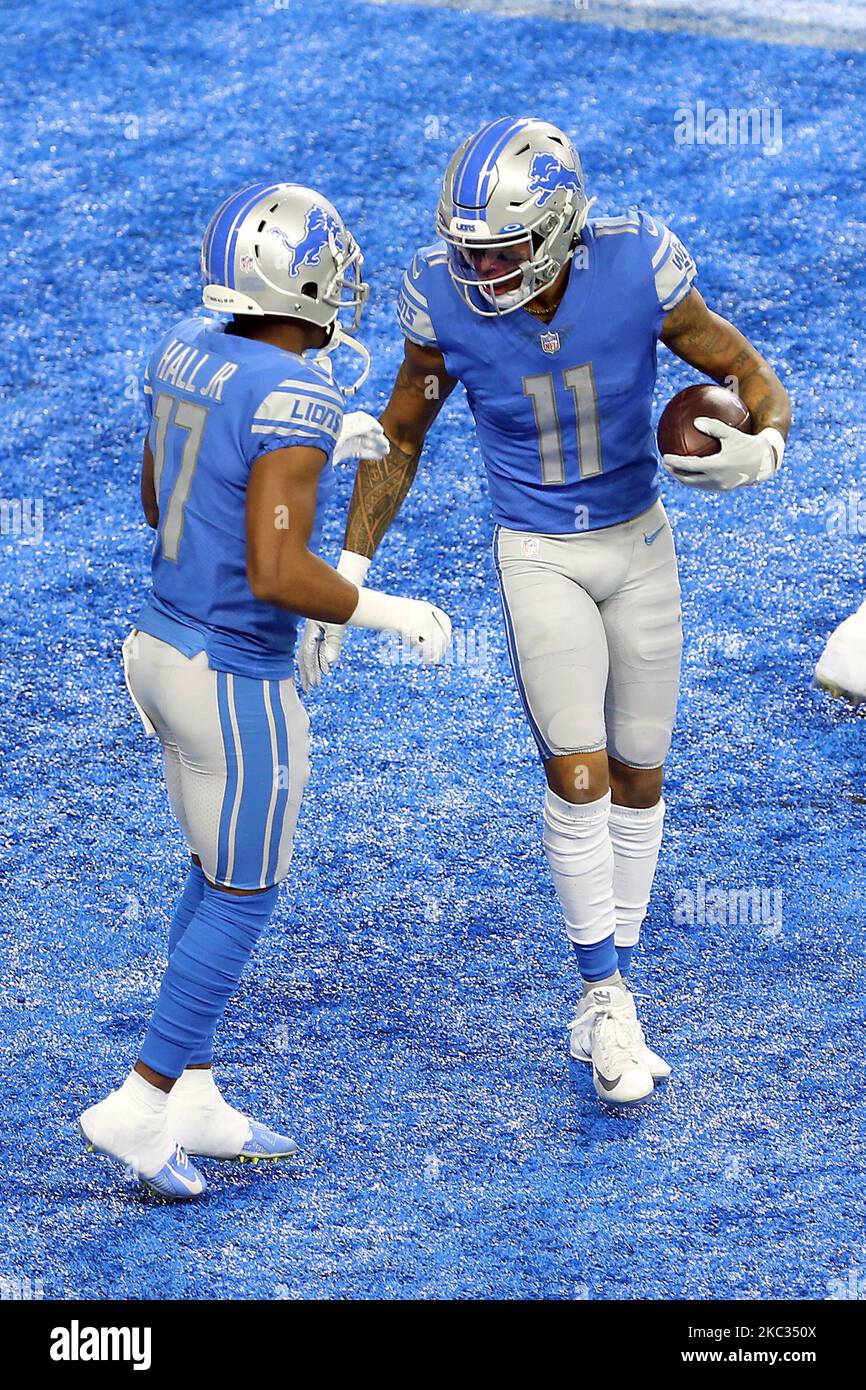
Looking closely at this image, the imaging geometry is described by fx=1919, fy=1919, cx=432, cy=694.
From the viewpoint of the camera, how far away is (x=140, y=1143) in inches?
143

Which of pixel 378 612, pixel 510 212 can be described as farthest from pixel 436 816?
pixel 510 212

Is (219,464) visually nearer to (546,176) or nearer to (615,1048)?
(546,176)

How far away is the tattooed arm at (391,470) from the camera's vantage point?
401 cm

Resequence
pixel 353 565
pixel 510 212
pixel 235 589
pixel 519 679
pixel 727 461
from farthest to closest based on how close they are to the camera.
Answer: pixel 353 565 → pixel 519 679 → pixel 727 461 → pixel 510 212 → pixel 235 589

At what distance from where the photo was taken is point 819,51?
845 cm

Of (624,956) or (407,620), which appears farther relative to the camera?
(624,956)

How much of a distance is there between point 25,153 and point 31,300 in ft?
3.81

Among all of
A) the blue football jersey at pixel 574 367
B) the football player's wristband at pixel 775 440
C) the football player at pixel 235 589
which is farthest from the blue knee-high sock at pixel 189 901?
the football player's wristband at pixel 775 440

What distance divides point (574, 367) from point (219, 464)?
0.81 m

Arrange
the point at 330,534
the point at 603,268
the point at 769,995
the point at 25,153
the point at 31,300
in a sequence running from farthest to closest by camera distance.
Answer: the point at 25,153 → the point at 31,300 → the point at 330,534 → the point at 769,995 → the point at 603,268

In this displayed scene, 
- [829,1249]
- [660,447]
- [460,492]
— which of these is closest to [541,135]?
[660,447]

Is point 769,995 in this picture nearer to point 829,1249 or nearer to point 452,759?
point 829,1249

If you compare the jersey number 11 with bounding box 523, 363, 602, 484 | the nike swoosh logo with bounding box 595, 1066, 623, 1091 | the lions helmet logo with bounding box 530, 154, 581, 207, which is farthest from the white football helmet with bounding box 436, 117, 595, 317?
the nike swoosh logo with bounding box 595, 1066, 623, 1091

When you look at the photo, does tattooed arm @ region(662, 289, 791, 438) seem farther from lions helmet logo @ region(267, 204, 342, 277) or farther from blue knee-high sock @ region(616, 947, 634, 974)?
blue knee-high sock @ region(616, 947, 634, 974)
